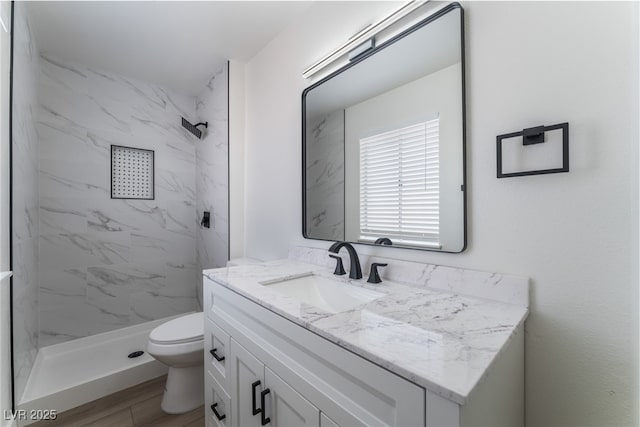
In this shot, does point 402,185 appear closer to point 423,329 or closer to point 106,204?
point 423,329

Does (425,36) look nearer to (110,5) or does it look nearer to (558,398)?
(558,398)

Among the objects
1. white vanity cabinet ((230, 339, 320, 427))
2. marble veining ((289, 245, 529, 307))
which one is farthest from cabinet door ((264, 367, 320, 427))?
marble veining ((289, 245, 529, 307))

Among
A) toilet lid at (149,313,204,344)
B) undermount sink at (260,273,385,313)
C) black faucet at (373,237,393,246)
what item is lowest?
toilet lid at (149,313,204,344)

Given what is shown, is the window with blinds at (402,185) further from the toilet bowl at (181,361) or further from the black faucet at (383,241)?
the toilet bowl at (181,361)

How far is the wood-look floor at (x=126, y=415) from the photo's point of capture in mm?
1520

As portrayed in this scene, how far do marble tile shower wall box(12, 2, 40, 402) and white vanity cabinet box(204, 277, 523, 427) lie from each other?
A: 1.15 m

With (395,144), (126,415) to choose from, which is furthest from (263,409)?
(126,415)

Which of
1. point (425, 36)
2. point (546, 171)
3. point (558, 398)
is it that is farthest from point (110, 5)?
point (558, 398)

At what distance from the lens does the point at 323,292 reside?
125cm

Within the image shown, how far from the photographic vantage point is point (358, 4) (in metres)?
1.30

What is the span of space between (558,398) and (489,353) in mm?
484

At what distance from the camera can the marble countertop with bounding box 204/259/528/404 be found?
0.50m

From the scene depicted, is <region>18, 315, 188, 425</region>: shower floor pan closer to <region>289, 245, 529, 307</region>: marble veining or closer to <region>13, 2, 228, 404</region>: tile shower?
<region>13, 2, 228, 404</region>: tile shower

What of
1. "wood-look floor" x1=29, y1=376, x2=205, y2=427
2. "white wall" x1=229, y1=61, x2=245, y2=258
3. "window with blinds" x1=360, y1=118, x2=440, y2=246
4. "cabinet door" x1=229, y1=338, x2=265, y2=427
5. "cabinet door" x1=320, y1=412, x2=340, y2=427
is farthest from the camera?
"white wall" x1=229, y1=61, x2=245, y2=258
